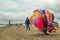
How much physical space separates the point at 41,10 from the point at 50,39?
6368 millimetres

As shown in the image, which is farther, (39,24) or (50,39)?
(39,24)

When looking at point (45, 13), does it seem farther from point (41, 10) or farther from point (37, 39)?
point (37, 39)

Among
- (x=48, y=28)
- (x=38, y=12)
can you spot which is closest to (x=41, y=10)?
(x=38, y=12)

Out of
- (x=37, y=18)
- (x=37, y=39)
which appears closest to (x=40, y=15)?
(x=37, y=18)

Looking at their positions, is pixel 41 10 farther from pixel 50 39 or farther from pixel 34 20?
pixel 50 39

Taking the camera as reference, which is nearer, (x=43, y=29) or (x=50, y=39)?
(x=50, y=39)

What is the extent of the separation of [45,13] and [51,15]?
80cm

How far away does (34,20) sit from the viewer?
29250 mm

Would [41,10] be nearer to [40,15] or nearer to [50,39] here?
[40,15]

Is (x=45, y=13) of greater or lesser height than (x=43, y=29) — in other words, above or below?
above

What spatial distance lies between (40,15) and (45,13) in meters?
0.68

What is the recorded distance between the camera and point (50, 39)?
24531 millimetres

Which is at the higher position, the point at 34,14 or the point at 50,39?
the point at 34,14

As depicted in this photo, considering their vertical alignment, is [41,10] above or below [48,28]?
above
